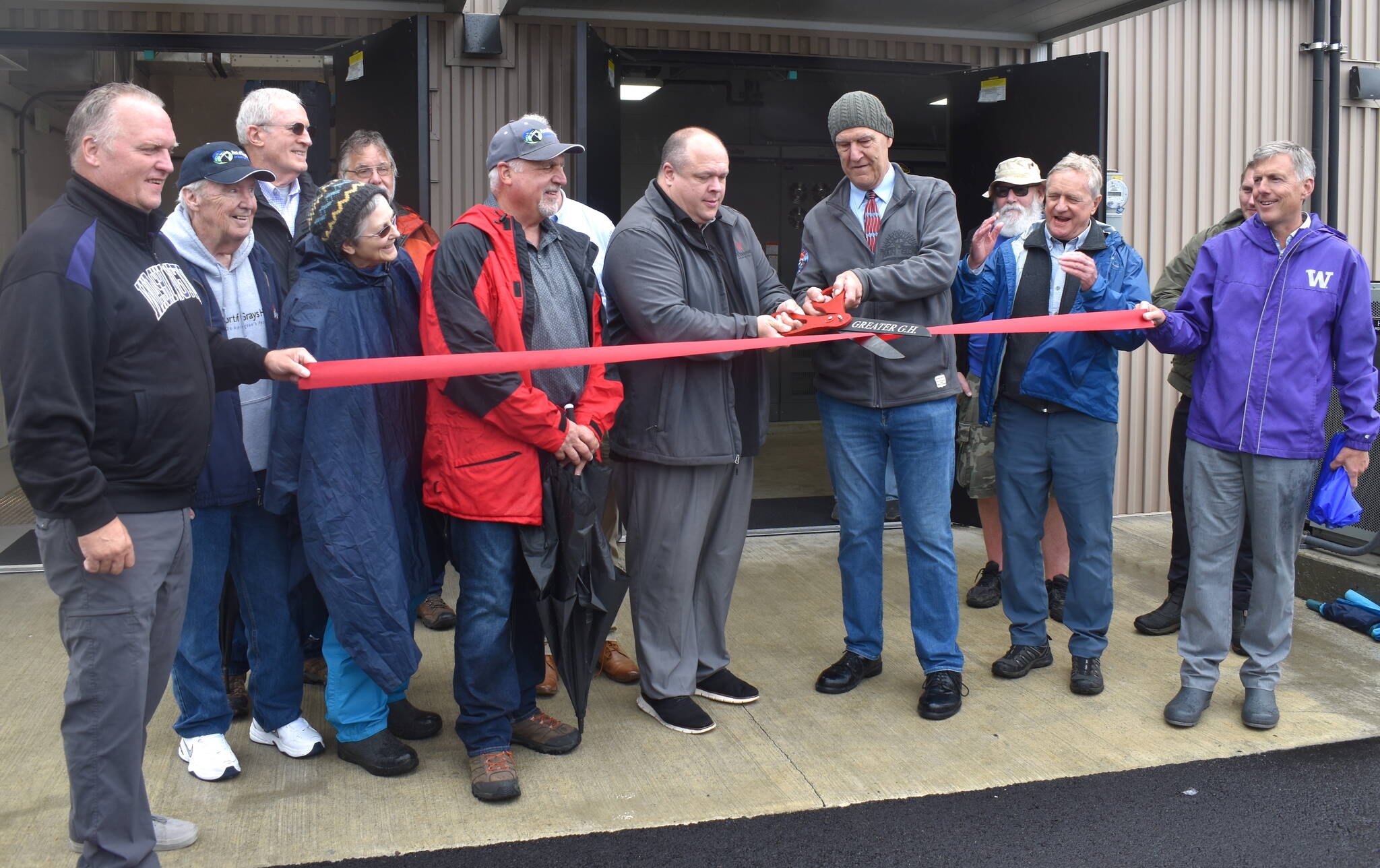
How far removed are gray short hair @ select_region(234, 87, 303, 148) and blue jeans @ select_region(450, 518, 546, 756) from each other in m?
1.58

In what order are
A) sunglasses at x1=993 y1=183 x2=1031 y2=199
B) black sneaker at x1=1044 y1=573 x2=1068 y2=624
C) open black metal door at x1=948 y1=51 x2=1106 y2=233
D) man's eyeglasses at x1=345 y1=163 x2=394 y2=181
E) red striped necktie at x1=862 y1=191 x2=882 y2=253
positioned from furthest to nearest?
open black metal door at x1=948 y1=51 x2=1106 y2=233 < sunglasses at x1=993 y1=183 x2=1031 y2=199 < black sneaker at x1=1044 y1=573 x2=1068 y2=624 < man's eyeglasses at x1=345 y1=163 x2=394 y2=181 < red striped necktie at x1=862 y1=191 x2=882 y2=253

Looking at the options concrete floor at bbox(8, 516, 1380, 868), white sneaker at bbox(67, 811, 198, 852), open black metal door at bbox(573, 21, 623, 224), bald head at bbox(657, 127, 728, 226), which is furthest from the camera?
open black metal door at bbox(573, 21, 623, 224)

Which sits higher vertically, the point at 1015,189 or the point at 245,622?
the point at 1015,189

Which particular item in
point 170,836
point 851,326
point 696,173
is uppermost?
point 696,173

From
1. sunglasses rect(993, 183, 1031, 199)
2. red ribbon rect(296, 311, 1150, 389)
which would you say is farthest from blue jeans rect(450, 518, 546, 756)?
sunglasses rect(993, 183, 1031, 199)

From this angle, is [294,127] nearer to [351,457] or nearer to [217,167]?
[217,167]

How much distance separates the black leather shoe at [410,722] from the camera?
359cm

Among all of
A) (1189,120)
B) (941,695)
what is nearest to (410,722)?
(941,695)

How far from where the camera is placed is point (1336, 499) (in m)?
3.73

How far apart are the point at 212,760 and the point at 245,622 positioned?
0.44 metres

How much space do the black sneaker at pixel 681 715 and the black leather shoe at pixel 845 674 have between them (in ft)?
1.60

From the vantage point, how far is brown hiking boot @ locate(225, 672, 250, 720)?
3.78 m

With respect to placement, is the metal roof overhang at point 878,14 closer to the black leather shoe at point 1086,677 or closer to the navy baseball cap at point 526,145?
the navy baseball cap at point 526,145

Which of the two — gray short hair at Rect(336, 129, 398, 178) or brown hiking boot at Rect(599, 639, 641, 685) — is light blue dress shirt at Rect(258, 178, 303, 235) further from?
brown hiking boot at Rect(599, 639, 641, 685)
